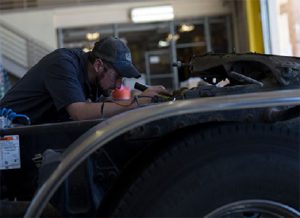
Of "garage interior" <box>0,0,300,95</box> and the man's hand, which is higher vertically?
"garage interior" <box>0,0,300,95</box>

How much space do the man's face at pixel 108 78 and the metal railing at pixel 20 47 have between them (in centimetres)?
1168

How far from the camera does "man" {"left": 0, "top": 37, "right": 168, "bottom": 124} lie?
8.92 ft

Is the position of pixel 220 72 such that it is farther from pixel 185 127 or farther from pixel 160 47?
pixel 160 47

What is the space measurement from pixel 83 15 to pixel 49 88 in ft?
41.4

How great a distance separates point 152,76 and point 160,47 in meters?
0.92

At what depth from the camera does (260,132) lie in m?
1.78

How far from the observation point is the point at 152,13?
14961 mm

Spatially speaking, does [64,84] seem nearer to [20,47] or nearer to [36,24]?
[20,47]

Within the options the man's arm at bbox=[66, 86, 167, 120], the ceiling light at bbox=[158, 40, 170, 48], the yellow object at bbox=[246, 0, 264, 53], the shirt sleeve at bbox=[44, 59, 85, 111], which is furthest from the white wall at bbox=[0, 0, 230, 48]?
the man's arm at bbox=[66, 86, 167, 120]

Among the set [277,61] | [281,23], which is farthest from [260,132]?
[281,23]

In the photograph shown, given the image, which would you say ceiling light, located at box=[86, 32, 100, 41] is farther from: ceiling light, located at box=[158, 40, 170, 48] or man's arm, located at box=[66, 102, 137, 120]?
man's arm, located at box=[66, 102, 137, 120]

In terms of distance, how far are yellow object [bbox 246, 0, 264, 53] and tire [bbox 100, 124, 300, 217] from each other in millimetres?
9795

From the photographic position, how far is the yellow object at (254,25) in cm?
1159

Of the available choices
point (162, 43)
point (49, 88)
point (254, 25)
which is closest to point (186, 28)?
point (162, 43)
